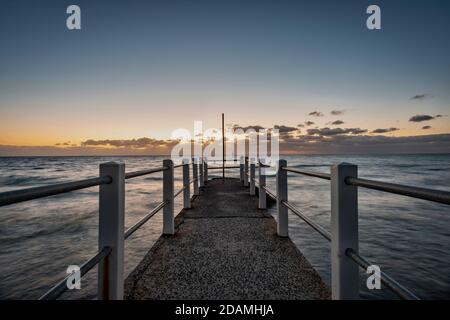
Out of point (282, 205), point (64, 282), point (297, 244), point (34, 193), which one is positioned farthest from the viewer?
point (297, 244)

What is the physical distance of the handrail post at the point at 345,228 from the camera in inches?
67.1

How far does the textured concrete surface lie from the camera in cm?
210

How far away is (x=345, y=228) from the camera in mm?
1714

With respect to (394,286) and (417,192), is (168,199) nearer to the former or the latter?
(394,286)

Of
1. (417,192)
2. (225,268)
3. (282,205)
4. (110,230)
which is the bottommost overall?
(225,268)

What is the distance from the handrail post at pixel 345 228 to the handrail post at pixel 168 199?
97.2 inches

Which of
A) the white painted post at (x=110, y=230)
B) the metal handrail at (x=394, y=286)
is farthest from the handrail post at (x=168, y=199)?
the metal handrail at (x=394, y=286)

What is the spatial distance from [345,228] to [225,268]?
1323 millimetres

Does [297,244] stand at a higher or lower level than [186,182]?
lower

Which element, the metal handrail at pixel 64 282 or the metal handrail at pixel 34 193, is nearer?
the metal handrail at pixel 34 193

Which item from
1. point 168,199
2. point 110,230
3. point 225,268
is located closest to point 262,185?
point 168,199

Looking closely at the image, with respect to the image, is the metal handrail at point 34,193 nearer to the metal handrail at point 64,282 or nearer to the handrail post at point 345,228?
the metal handrail at point 64,282

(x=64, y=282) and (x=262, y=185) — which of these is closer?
(x=64, y=282)
